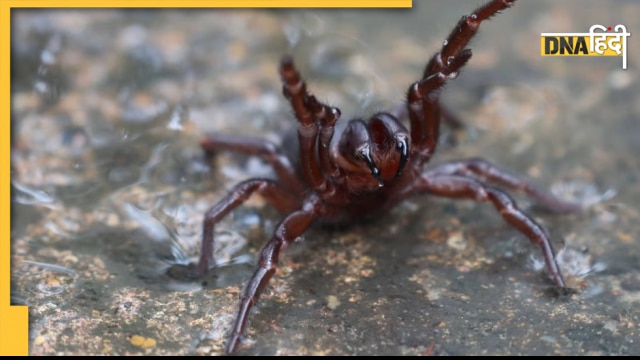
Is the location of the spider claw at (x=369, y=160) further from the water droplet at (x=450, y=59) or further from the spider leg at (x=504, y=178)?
the spider leg at (x=504, y=178)

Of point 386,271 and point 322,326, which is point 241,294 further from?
point 386,271

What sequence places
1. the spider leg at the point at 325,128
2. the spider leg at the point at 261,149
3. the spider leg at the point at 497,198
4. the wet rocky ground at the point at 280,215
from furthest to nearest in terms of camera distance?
the spider leg at the point at 261,149, the spider leg at the point at 497,198, the spider leg at the point at 325,128, the wet rocky ground at the point at 280,215

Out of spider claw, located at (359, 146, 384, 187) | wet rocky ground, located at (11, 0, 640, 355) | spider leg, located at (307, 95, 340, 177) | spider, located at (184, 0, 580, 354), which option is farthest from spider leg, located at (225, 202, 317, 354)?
spider claw, located at (359, 146, 384, 187)

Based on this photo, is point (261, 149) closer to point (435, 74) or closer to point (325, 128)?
point (325, 128)

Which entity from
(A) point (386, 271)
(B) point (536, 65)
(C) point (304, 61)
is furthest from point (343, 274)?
(B) point (536, 65)

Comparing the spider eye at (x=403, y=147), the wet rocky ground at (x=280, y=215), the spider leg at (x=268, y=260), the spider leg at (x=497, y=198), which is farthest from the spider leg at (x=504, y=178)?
the spider leg at (x=268, y=260)

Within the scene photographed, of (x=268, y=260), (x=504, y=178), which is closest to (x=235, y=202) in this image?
(x=268, y=260)
